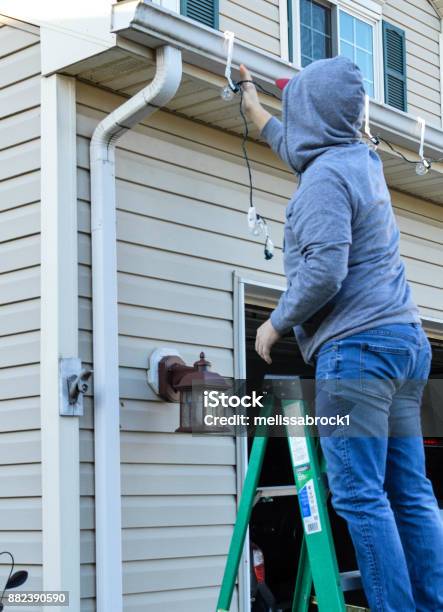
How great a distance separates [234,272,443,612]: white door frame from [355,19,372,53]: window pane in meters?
2.40

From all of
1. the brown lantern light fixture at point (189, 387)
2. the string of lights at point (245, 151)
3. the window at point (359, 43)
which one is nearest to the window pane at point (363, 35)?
the window at point (359, 43)

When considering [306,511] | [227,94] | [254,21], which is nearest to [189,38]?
[227,94]

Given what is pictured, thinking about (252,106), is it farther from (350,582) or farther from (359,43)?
(359,43)

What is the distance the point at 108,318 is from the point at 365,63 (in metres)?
3.55

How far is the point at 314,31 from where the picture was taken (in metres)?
6.76

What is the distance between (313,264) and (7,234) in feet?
7.07

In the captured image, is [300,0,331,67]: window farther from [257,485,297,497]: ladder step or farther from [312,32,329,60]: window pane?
[257,485,297,497]: ladder step

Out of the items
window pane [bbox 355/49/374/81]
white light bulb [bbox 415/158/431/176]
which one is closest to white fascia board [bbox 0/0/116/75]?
white light bulb [bbox 415/158/431/176]

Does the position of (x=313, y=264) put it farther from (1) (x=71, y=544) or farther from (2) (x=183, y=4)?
(2) (x=183, y=4)

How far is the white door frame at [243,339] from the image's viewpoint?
16.4 ft

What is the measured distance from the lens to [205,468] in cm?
499

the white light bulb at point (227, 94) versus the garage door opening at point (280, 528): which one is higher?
the white light bulb at point (227, 94)

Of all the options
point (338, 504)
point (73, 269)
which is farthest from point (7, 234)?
point (338, 504)

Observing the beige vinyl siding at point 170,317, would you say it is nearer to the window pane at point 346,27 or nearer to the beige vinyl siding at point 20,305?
the beige vinyl siding at point 20,305
